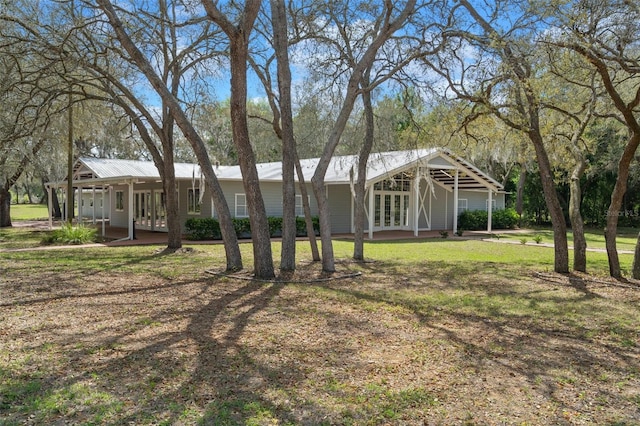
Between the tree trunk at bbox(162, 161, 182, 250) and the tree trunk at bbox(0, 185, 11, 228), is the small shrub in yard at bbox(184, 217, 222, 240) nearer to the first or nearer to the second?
the tree trunk at bbox(162, 161, 182, 250)

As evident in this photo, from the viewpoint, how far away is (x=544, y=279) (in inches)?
404

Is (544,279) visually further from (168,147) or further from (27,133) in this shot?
(27,133)

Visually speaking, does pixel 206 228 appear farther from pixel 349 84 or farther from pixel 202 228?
pixel 349 84

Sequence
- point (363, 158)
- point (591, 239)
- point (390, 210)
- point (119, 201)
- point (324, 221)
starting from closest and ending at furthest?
1. point (324, 221)
2. point (363, 158)
3. point (591, 239)
4. point (390, 210)
5. point (119, 201)

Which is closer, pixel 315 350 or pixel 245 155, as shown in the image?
pixel 315 350

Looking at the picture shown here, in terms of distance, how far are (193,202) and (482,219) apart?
14.7m

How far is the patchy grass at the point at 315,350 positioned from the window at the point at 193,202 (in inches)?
412

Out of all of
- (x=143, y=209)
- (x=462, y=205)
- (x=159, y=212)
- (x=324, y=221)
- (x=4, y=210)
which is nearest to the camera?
(x=324, y=221)

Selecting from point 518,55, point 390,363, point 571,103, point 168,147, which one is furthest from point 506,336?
point 168,147

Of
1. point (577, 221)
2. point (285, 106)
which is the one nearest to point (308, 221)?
point (285, 106)

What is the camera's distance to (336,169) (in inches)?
866

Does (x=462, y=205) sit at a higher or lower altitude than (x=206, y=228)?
higher

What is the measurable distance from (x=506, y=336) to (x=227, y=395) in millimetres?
3524

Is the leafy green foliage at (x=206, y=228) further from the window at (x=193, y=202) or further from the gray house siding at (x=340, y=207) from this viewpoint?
the gray house siding at (x=340, y=207)
